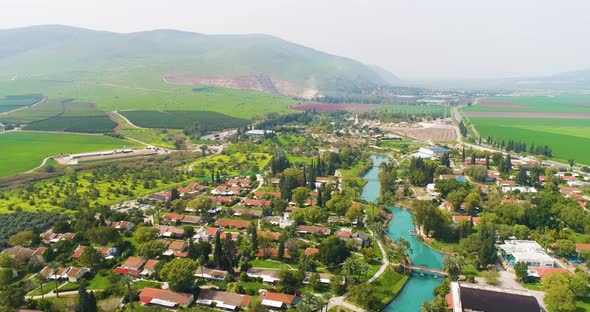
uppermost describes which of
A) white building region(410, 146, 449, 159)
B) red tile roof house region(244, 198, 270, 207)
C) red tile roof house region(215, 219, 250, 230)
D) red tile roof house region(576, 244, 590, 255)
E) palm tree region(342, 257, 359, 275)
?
white building region(410, 146, 449, 159)

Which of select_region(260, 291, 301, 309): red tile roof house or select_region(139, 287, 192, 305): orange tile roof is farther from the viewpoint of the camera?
select_region(139, 287, 192, 305): orange tile roof

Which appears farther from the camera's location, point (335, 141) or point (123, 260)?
point (335, 141)

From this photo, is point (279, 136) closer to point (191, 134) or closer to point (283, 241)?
point (191, 134)

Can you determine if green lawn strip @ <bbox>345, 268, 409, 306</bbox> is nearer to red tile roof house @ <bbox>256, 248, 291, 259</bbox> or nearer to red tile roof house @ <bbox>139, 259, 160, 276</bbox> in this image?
red tile roof house @ <bbox>256, 248, 291, 259</bbox>

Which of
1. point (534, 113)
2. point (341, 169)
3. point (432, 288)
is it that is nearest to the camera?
point (432, 288)

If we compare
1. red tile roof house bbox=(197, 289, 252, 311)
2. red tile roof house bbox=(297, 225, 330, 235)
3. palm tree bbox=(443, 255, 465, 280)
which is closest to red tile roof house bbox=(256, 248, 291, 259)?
red tile roof house bbox=(297, 225, 330, 235)

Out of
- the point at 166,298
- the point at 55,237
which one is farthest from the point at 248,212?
the point at 55,237

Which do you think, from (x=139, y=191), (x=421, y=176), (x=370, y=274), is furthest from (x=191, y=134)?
(x=370, y=274)
